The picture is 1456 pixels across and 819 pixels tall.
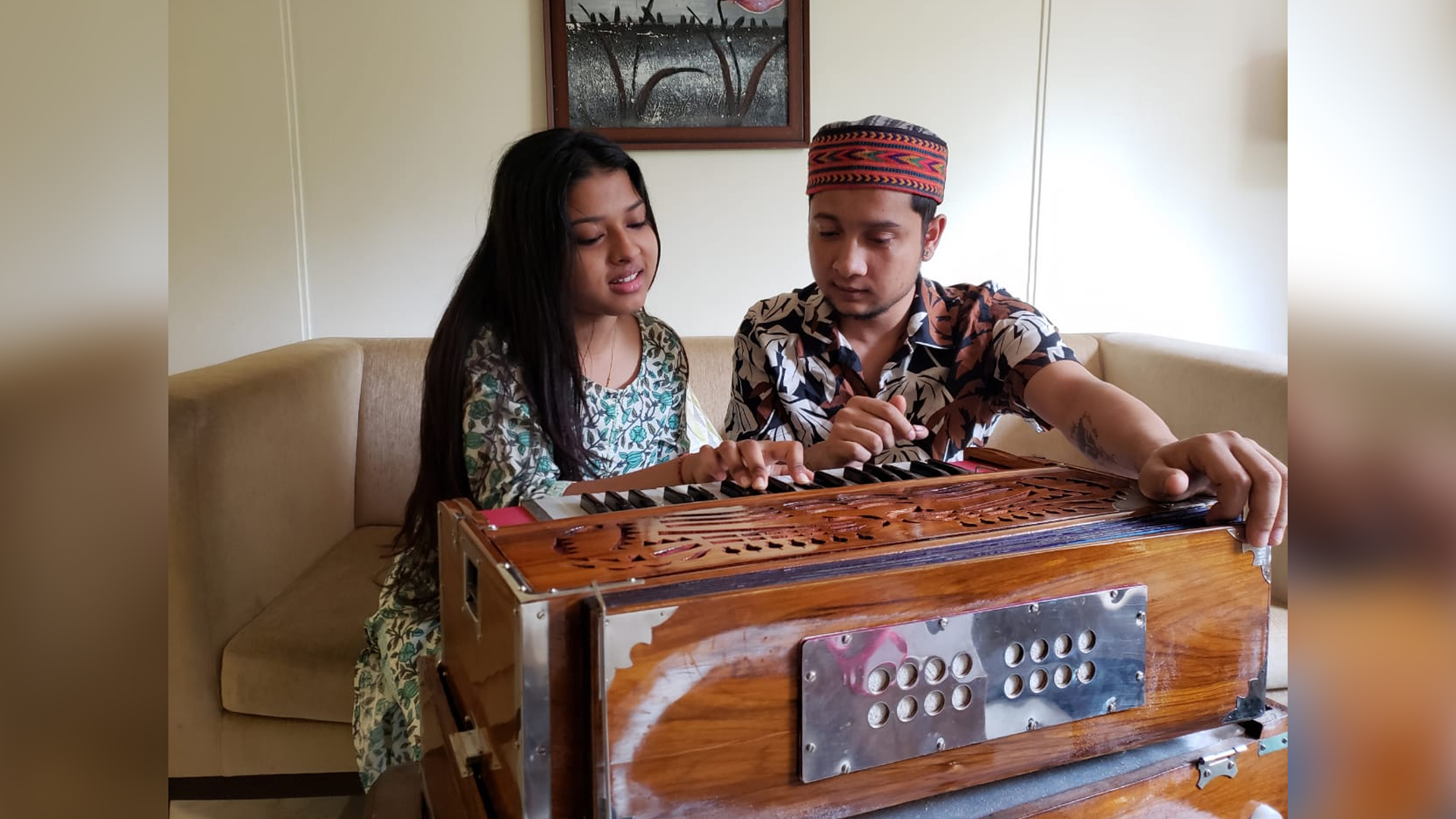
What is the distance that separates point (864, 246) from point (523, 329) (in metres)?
0.49

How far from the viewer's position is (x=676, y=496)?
2.78ft

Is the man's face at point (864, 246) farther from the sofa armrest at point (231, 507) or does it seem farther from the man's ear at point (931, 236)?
the sofa armrest at point (231, 507)

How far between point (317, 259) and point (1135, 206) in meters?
2.26

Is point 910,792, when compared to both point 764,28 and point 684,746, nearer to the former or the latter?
point 684,746

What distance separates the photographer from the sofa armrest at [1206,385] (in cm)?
171

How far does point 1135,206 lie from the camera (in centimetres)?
270

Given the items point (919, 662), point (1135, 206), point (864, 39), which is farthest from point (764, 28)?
point (919, 662)

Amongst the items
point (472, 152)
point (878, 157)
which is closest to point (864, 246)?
point (878, 157)

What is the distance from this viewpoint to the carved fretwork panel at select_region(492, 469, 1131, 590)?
2.15ft

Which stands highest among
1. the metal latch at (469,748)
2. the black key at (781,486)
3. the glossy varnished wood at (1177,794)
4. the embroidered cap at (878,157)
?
the embroidered cap at (878,157)

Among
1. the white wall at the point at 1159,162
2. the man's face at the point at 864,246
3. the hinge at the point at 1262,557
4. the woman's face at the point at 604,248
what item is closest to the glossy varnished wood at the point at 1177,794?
the hinge at the point at 1262,557

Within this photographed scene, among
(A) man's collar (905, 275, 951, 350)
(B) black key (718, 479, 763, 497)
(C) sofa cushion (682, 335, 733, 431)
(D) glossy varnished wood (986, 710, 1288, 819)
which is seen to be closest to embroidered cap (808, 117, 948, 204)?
(A) man's collar (905, 275, 951, 350)

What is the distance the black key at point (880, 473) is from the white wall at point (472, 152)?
1.65 m
